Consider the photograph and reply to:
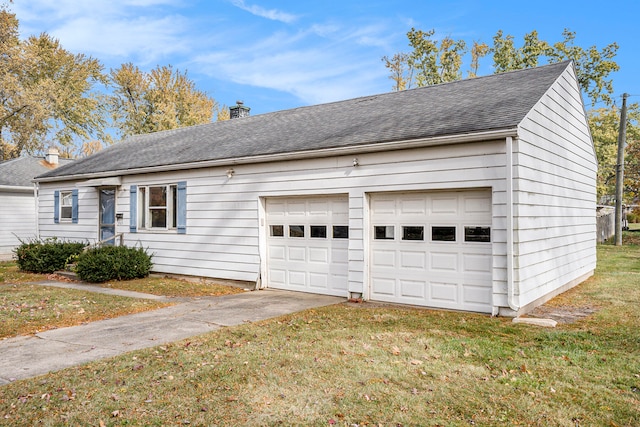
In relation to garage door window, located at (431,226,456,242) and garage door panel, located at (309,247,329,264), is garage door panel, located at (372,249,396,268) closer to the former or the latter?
garage door window, located at (431,226,456,242)

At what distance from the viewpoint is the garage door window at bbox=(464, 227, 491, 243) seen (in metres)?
7.60

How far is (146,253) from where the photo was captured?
12.5 meters

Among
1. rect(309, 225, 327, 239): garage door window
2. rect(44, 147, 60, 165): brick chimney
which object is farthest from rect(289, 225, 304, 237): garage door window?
rect(44, 147, 60, 165): brick chimney

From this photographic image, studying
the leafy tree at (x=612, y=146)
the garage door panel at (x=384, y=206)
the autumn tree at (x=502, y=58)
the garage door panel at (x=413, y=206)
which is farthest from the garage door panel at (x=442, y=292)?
the leafy tree at (x=612, y=146)

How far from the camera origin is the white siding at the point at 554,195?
7.44 metres

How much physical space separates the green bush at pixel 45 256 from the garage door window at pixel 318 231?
8013 mm

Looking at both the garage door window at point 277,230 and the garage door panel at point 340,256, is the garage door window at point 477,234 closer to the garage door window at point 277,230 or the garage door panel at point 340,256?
the garage door panel at point 340,256

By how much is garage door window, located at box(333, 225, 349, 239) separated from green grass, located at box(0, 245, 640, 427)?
2926 millimetres

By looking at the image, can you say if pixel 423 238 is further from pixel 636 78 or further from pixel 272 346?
pixel 636 78

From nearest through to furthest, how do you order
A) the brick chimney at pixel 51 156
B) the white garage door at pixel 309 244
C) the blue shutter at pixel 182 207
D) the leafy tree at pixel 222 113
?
the white garage door at pixel 309 244 → the blue shutter at pixel 182 207 → the brick chimney at pixel 51 156 → the leafy tree at pixel 222 113

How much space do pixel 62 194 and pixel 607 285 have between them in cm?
1605

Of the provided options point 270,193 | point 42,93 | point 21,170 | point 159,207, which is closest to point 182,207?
point 159,207

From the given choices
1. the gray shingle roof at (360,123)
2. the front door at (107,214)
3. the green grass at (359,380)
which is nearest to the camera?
the green grass at (359,380)

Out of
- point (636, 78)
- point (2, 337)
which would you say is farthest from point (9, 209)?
point (636, 78)
